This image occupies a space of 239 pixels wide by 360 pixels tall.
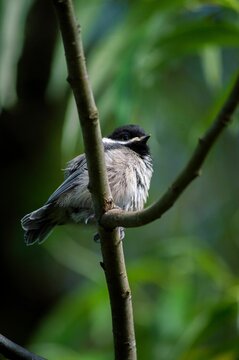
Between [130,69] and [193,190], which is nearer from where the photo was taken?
[130,69]

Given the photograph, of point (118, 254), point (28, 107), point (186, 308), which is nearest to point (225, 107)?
point (118, 254)

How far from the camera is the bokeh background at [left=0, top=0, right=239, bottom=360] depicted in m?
4.31

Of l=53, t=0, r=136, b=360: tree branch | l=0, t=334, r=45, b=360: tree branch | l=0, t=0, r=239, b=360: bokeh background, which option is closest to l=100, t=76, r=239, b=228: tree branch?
l=53, t=0, r=136, b=360: tree branch

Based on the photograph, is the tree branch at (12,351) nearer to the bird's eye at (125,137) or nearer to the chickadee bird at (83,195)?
the chickadee bird at (83,195)

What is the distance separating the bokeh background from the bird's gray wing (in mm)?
317

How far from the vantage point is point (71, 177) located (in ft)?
12.9

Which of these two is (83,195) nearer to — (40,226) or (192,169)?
(40,226)

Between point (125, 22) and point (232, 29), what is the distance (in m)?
0.86

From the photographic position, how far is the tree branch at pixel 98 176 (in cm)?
207

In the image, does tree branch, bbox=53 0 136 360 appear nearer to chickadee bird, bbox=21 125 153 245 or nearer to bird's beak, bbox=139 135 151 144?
chickadee bird, bbox=21 125 153 245

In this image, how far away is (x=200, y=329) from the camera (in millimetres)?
4211

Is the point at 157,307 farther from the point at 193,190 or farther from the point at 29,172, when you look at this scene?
the point at 193,190

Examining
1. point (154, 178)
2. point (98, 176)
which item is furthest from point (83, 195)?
point (154, 178)

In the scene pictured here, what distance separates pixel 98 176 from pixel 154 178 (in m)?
5.18
